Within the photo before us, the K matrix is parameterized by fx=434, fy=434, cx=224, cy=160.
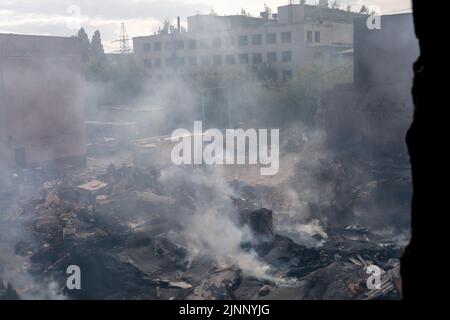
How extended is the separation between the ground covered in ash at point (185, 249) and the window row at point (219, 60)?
25.6 meters

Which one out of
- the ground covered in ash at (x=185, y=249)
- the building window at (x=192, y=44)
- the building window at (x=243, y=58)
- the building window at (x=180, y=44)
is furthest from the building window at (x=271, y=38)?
the ground covered in ash at (x=185, y=249)

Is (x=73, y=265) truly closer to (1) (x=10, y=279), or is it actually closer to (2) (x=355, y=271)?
(1) (x=10, y=279)

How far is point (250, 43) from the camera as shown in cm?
3969

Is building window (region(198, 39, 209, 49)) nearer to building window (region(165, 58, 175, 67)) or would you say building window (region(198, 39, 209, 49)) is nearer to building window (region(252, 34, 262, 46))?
building window (region(165, 58, 175, 67))

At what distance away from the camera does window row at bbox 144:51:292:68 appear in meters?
38.1

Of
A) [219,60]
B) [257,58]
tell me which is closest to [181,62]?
[219,60]

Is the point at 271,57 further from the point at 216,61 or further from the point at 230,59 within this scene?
the point at 216,61

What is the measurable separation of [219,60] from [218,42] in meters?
1.79

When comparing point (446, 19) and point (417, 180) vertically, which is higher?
point (446, 19)

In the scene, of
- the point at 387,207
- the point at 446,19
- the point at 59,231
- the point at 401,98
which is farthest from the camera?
the point at 401,98

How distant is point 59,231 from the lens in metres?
11.0

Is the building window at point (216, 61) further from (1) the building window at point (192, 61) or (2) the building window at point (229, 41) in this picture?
(1) the building window at point (192, 61)
